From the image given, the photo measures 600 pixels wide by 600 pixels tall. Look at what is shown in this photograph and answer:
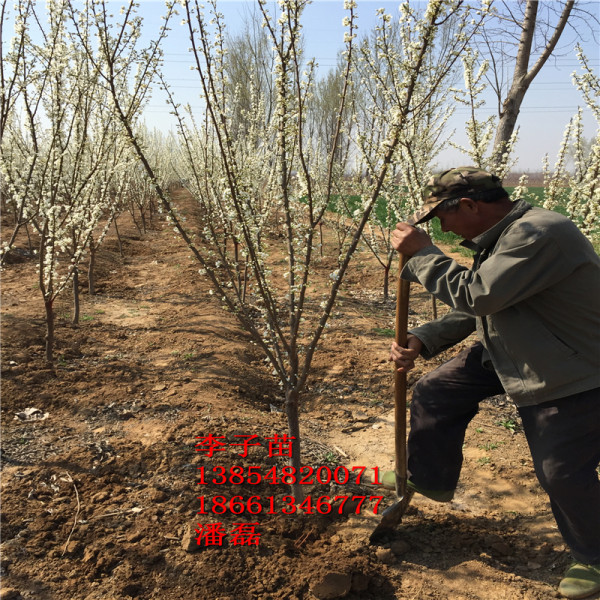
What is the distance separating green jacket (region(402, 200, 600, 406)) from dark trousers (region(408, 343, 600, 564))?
102 mm

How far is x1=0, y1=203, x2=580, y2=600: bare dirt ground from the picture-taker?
7.10 feet

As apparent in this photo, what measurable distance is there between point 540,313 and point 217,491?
2.03m

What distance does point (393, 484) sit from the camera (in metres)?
2.79

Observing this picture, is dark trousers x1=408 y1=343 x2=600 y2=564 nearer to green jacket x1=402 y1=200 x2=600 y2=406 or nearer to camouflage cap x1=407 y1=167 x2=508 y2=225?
green jacket x1=402 y1=200 x2=600 y2=406

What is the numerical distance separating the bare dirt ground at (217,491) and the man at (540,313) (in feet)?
1.87

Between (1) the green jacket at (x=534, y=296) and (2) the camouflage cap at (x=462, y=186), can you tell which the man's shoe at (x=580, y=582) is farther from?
(2) the camouflage cap at (x=462, y=186)

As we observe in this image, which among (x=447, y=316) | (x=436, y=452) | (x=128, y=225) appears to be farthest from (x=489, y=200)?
(x=128, y=225)

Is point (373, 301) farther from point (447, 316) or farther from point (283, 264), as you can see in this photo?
point (447, 316)

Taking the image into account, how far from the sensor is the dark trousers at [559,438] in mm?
1902

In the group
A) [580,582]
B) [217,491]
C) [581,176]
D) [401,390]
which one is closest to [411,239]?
[401,390]

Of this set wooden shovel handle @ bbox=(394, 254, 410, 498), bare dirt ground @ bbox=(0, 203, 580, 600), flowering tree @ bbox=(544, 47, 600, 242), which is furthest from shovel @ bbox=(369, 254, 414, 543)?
flowering tree @ bbox=(544, 47, 600, 242)

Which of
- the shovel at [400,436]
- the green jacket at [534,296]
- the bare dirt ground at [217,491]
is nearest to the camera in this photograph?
the green jacket at [534,296]

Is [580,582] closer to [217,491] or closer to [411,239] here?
[411,239]

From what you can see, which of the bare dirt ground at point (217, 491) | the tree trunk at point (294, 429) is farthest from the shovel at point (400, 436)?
the tree trunk at point (294, 429)
